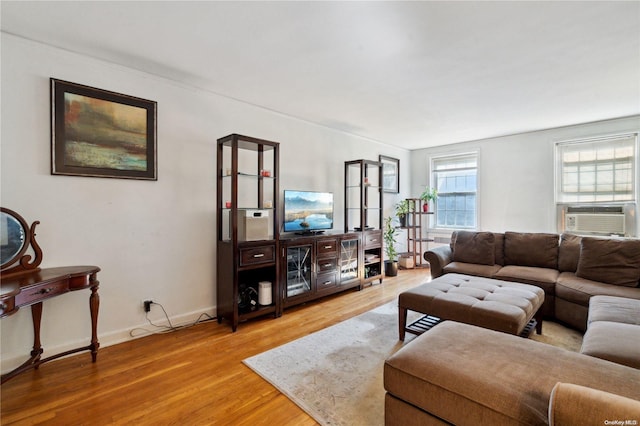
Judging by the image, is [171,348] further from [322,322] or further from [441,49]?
[441,49]

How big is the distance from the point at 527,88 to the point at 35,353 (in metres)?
5.05

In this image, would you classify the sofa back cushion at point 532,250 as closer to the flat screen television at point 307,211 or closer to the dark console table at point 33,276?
the flat screen television at point 307,211

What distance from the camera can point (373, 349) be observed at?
2.46 meters

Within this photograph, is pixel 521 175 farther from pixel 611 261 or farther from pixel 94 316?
pixel 94 316

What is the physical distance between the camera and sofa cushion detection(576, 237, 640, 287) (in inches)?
110

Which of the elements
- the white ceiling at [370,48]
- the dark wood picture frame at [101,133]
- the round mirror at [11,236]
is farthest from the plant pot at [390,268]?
the round mirror at [11,236]

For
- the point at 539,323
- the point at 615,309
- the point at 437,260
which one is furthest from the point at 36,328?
the point at 615,309

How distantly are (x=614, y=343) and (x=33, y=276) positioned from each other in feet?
12.1

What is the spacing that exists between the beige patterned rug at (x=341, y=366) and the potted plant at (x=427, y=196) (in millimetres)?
3192

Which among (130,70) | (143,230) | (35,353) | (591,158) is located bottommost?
(35,353)

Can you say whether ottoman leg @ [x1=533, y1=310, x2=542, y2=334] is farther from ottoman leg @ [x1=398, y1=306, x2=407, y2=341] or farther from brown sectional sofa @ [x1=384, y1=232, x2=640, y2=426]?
ottoman leg @ [x1=398, y1=306, x2=407, y2=341]

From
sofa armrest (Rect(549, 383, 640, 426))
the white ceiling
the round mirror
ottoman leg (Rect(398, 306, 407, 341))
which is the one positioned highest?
the white ceiling

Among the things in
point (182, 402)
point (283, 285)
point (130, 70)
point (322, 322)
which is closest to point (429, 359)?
point (182, 402)

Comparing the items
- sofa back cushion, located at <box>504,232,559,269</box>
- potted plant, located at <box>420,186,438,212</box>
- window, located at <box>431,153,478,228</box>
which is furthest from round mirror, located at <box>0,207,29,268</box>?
window, located at <box>431,153,478,228</box>
